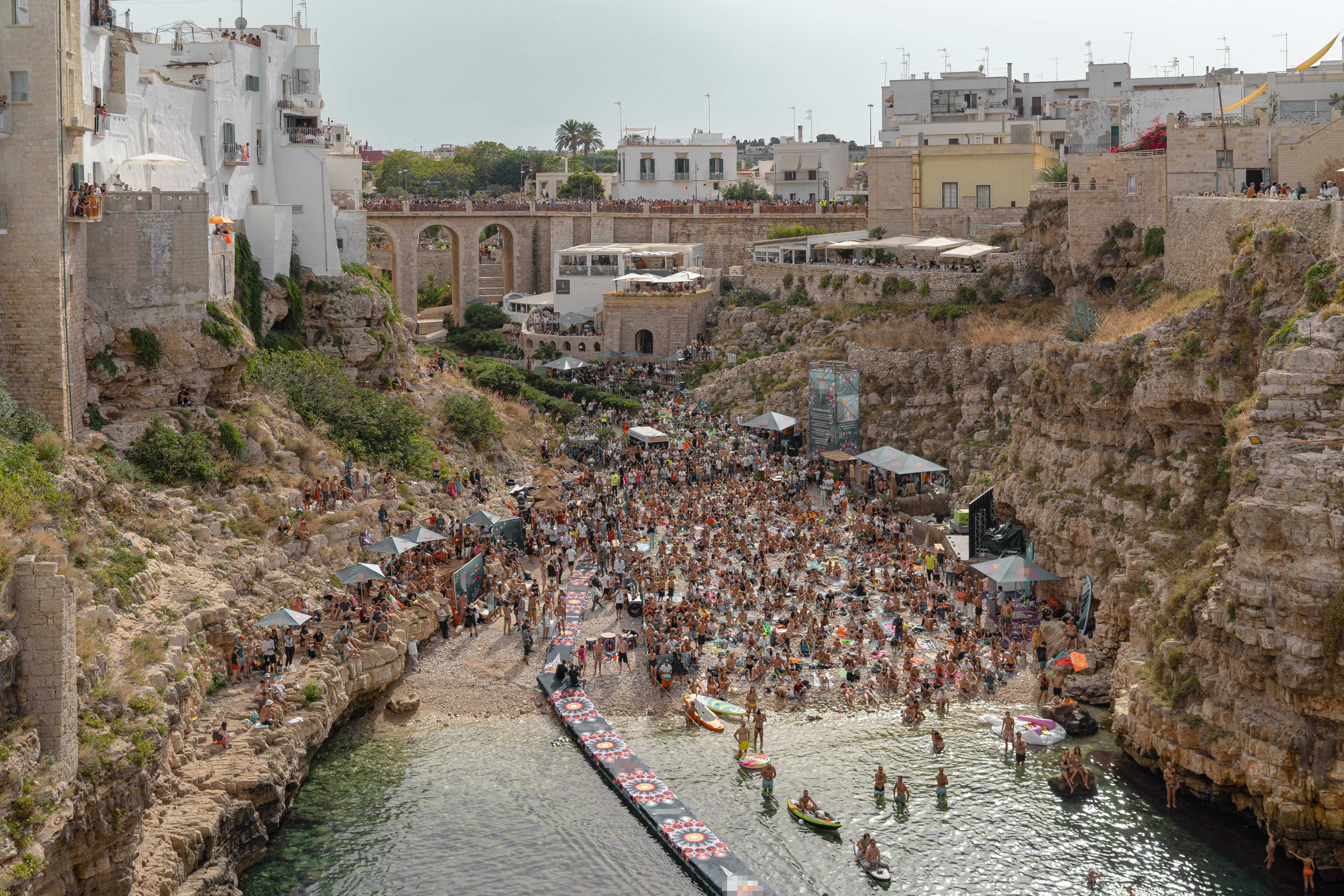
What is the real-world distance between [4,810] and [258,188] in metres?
29.7

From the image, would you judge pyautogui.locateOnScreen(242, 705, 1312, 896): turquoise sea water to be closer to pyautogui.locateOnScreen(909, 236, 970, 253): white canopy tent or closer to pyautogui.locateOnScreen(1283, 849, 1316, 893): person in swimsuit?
pyautogui.locateOnScreen(1283, 849, 1316, 893): person in swimsuit

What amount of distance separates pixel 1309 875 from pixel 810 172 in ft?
205

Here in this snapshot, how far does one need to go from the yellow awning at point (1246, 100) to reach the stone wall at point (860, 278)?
28.3 ft

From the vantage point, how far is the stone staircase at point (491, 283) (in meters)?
68.3

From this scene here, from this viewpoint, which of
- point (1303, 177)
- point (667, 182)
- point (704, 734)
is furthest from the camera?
point (667, 182)

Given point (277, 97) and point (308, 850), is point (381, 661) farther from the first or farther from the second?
point (277, 97)

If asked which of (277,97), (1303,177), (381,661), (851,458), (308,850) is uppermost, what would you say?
(277,97)

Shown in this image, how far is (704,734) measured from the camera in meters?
28.0

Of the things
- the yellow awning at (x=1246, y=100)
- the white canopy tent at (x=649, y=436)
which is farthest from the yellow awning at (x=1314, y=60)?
the white canopy tent at (x=649, y=436)

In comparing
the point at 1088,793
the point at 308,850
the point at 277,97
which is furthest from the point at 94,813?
the point at 277,97

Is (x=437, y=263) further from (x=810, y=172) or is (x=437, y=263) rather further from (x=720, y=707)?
(x=720, y=707)

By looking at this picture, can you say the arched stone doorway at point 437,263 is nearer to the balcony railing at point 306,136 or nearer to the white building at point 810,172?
the balcony railing at point 306,136

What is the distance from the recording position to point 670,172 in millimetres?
77938

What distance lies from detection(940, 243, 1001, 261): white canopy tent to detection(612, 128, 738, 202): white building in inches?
1069
